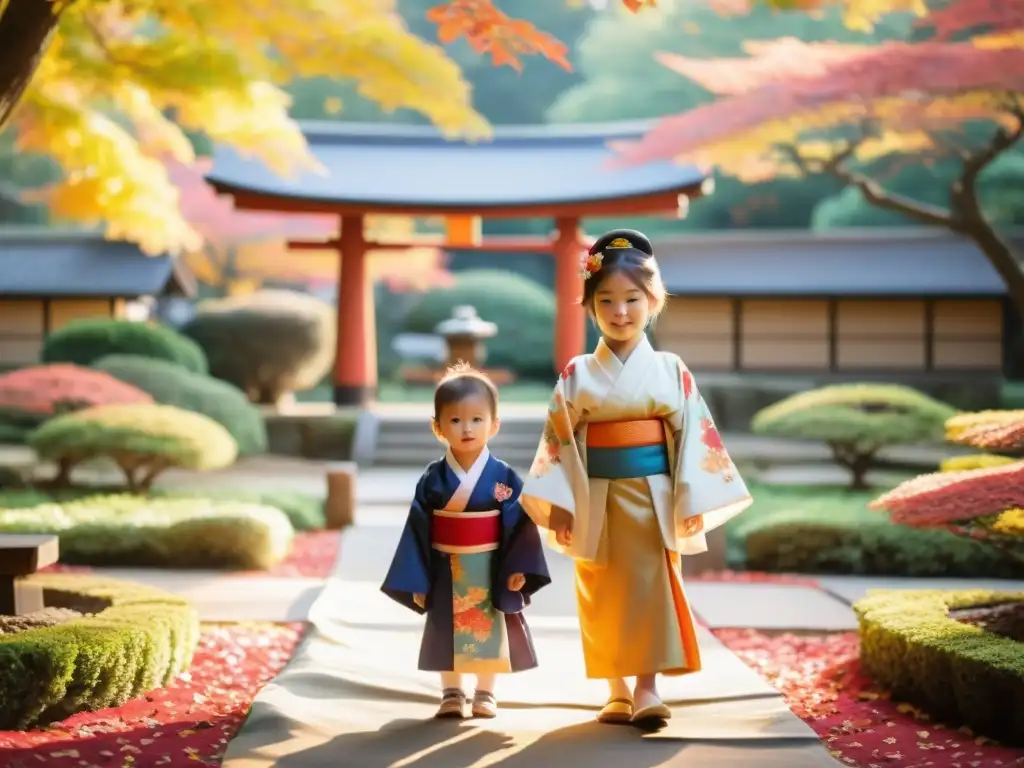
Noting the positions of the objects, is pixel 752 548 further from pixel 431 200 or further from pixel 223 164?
pixel 223 164

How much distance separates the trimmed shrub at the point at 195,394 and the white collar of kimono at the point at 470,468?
858cm

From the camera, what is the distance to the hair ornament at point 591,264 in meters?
3.98

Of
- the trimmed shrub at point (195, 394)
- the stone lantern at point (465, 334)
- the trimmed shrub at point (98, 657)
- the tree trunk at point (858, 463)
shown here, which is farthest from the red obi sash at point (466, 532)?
the stone lantern at point (465, 334)

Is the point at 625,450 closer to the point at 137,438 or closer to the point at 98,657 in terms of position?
the point at 98,657

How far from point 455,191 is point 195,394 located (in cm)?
463

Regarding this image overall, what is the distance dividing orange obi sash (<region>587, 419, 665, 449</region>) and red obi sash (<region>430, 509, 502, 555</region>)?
0.44m

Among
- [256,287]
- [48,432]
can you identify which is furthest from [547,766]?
[256,287]

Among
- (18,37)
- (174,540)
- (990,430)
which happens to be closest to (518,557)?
(990,430)

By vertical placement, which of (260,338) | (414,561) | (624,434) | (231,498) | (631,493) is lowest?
(231,498)

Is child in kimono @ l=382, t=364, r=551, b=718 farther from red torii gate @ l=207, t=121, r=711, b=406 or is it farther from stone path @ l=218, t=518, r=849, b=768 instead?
red torii gate @ l=207, t=121, r=711, b=406

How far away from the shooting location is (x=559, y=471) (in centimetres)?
390

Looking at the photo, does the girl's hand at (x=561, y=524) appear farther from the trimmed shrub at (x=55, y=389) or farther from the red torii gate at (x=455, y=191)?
the red torii gate at (x=455, y=191)

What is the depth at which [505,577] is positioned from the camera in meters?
3.91

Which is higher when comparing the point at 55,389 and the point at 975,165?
the point at 975,165
